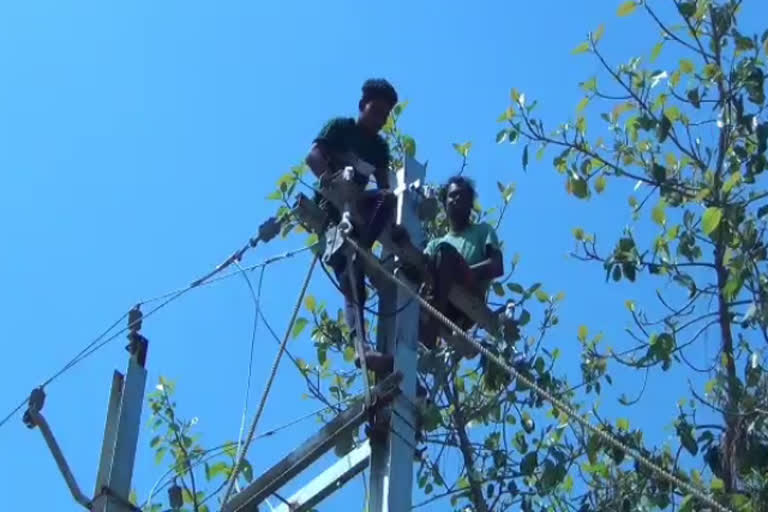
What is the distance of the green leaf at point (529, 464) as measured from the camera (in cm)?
869

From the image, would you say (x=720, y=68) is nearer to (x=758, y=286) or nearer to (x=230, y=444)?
(x=758, y=286)

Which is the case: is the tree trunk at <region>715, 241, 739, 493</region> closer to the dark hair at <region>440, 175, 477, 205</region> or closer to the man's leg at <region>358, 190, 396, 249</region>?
the dark hair at <region>440, 175, 477, 205</region>

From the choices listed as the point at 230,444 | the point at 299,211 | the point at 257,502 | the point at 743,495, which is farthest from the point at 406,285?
the point at 743,495

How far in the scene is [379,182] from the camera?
7.54 m

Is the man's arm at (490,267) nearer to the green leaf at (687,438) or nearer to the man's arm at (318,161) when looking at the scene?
the man's arm at (318,161)

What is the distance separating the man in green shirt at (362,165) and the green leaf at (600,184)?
1.61m

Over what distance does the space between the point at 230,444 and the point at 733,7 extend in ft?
12.2

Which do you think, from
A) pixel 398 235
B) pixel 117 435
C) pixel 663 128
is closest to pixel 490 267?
pixel 398 235

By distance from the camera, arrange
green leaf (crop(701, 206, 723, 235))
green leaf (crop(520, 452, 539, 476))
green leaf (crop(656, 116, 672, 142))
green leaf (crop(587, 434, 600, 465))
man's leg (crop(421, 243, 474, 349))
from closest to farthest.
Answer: man's leg (crop(421, 243, 474, 349)), green leaf (crop(701, 206, 723, 235)), green leaf (crop(587, 434, 600, 465)), green leaf (crop(520, 452, 539, 476)), green leaf (crop(656, 116, 672, 142))

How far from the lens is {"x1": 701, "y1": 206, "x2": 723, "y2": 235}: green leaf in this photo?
780cm

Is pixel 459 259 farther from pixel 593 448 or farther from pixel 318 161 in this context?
pixel 593 448

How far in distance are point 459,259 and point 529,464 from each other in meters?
2.01

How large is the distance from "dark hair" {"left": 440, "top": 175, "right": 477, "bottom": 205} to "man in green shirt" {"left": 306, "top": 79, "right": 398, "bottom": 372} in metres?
0.58

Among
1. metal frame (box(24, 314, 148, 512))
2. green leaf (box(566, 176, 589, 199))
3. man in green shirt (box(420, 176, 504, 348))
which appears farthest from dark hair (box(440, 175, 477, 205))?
metal frame (box(24, 314, 148, 512))
